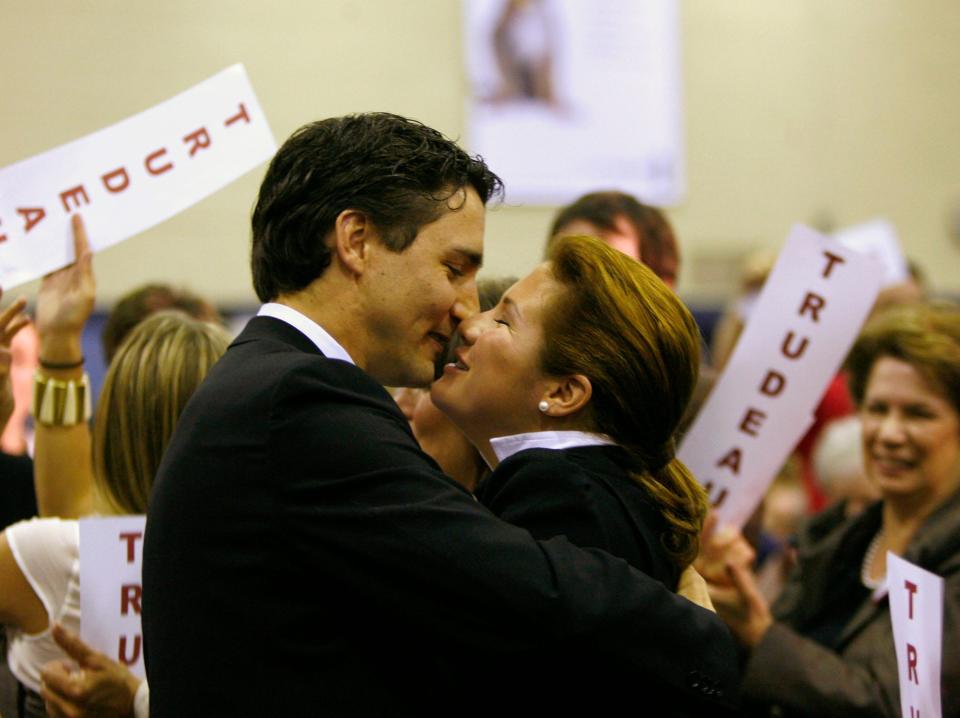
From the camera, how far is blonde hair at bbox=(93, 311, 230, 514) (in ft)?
7.39

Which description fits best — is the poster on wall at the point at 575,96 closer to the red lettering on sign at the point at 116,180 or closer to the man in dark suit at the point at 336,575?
the red lettering on sign at the point at 116,180

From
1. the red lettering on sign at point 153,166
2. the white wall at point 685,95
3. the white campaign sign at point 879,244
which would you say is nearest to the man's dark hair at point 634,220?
the red lettering on sign at point 153,166

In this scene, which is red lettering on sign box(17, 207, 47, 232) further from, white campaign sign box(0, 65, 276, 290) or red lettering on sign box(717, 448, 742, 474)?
red lettering on sign box(717, 448, 742, 474)

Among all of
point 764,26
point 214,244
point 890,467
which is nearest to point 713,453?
point 890,467

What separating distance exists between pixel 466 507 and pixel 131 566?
32.0 inches

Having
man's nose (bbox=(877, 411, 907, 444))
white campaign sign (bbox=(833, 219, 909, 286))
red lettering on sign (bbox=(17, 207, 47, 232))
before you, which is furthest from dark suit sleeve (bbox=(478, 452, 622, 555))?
white campaign sign (bbox=(833, 219, 909, 286))

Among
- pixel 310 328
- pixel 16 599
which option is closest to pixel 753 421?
pixel 310 328

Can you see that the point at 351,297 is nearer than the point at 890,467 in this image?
Yes

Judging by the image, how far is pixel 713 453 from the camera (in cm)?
278

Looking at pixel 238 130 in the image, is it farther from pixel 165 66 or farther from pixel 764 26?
pixel 764 26

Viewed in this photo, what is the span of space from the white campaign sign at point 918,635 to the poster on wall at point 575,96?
5.97m

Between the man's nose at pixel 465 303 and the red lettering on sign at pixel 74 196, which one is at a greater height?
the red lettering on sign at pixel 74 196

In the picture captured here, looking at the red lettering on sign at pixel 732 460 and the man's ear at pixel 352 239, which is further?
the red lettering on sign at pixel 732 460

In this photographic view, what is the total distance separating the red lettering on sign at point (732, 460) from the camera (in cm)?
275
